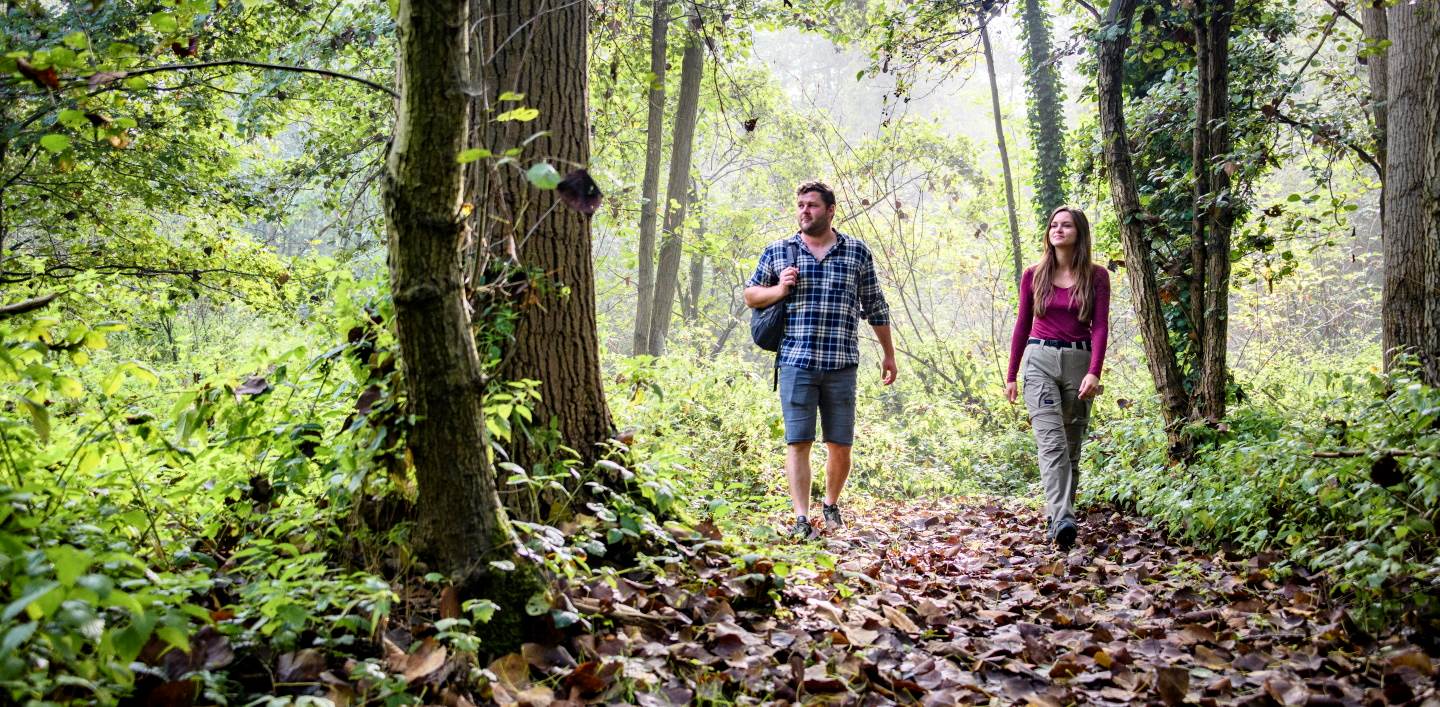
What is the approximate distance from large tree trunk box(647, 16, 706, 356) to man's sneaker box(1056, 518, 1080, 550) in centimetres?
772

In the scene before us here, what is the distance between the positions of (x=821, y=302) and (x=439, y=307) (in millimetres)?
3391

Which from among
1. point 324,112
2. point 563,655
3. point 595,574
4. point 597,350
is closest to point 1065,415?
point 597,350

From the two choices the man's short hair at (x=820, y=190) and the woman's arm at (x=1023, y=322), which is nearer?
the man's short hair at (x=820, y=190)

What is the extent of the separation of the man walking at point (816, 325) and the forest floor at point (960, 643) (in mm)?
1219

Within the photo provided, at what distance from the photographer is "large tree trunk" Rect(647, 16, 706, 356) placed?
12.3 m

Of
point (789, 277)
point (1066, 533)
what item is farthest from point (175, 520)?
point (1066, 533)

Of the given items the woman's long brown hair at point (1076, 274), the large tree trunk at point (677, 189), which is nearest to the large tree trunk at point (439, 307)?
the woman's long brown hair at point (1076, 274)

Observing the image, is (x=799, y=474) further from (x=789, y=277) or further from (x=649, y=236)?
(x=649, y=236)

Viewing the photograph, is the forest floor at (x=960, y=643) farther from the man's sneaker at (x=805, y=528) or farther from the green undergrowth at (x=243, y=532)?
the man's sneaker at (x=805, y=528)

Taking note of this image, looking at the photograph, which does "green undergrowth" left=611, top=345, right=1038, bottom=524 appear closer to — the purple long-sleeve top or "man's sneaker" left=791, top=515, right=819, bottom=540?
"man's sneaker" left=791, top=515, right=819, bottom=540

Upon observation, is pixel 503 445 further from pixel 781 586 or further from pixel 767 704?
pixel 767 704

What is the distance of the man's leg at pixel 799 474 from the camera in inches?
209

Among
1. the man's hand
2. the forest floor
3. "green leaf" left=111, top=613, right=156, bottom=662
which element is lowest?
the forest floor

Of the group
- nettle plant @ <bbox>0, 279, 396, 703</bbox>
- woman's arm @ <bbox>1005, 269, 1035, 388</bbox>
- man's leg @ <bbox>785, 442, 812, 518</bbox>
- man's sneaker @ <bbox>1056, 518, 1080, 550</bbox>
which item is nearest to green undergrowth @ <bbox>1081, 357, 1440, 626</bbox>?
man's sneaker @ <bbox>1056, 518, 1080, 550</bbox>
